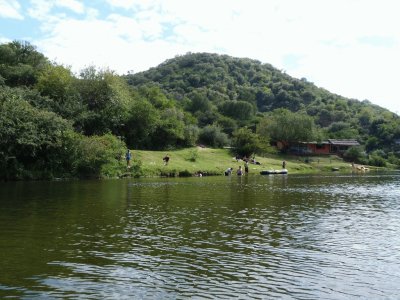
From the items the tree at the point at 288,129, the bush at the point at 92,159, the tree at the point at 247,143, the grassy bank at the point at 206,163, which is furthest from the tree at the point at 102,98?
the tree at the point at 288,129

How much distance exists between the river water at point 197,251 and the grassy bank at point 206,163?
129 feet

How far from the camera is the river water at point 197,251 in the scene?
12.8 m

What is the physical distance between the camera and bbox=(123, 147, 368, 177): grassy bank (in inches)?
2800

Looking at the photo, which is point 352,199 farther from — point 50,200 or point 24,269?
point 24,269

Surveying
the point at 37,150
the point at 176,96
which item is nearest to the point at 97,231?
the point at 37,150

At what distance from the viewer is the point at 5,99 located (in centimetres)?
5762

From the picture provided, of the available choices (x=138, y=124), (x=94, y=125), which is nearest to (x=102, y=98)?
(x=94, y=125)

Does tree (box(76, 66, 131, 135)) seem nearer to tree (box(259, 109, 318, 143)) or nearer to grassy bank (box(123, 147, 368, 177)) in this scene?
grassy bank (box(123, 147, 368, 177))

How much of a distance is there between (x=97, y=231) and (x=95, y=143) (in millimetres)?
44413

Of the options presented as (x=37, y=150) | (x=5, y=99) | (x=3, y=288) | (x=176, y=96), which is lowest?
(x=3, y=288)

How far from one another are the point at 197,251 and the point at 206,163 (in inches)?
2614

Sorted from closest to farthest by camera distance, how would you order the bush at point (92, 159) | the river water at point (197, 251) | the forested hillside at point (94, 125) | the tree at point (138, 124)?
the river water at point (197, 251), the forested hillside at point (94, 125), the bush at point (92, 159), the tree at point (138, 124)

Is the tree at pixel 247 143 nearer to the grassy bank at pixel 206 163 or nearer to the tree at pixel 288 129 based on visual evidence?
the grassy bank at pixel 206 163

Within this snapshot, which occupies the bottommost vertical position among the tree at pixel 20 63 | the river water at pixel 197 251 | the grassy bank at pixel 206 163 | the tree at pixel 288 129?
the river water at pixel 197 251
